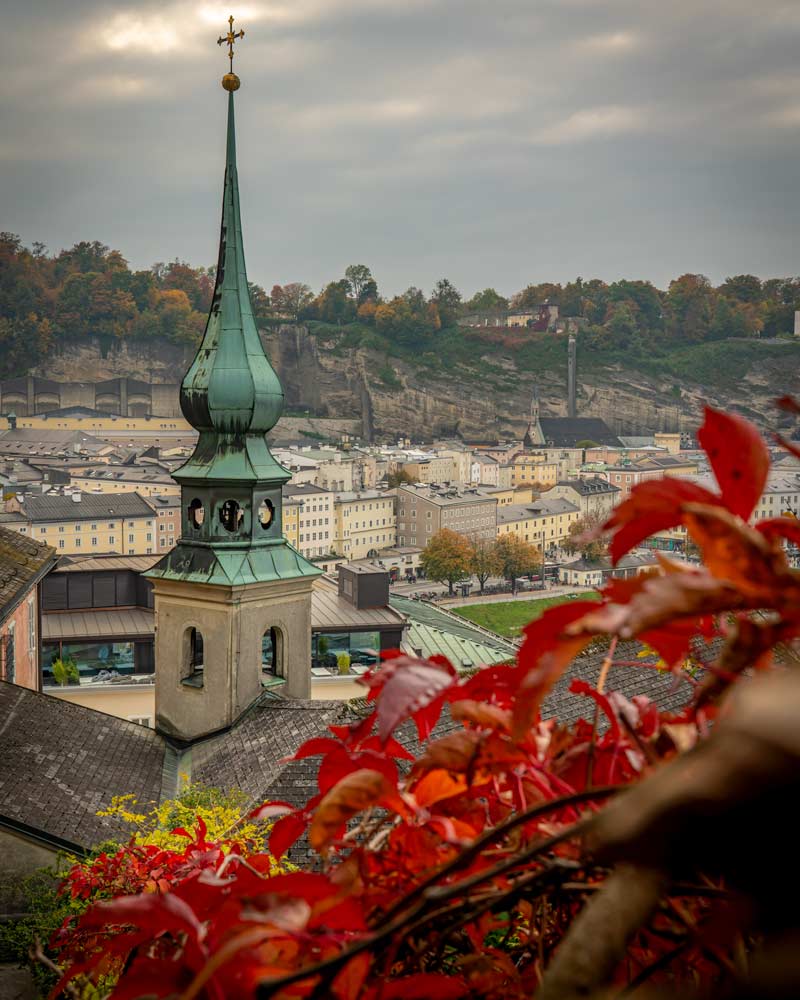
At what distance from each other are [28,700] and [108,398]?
297 feet

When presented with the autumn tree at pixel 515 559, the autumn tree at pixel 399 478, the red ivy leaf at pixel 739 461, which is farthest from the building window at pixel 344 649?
the autumn tree at pixel 399 478

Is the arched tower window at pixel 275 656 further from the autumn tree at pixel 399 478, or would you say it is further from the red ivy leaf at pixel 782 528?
the autumn tree at pixel 399 478

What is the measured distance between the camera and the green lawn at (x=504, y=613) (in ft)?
165

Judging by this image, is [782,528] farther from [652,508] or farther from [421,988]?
[421,988]

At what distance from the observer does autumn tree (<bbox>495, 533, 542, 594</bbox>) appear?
62.1 meters

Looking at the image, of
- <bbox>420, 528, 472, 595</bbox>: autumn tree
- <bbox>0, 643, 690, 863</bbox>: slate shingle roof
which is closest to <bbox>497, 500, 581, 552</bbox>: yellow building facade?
<bbox>420, 528, 472, 595</bbox>: autumn tree

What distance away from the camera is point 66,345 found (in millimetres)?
101562

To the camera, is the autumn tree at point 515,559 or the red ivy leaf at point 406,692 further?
the autumn tree at point 515,559

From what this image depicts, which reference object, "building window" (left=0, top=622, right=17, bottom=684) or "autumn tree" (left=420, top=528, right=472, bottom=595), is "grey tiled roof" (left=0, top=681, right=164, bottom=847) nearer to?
"building window" (left=0, top=622, right=17, bottom=684)

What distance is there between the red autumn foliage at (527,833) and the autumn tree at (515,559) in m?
61.1

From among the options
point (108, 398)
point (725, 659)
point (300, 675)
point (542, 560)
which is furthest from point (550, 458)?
point (725, 659)

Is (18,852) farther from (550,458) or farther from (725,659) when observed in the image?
(550,458)

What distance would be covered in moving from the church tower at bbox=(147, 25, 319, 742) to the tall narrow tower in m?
103

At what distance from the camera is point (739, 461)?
83cm
